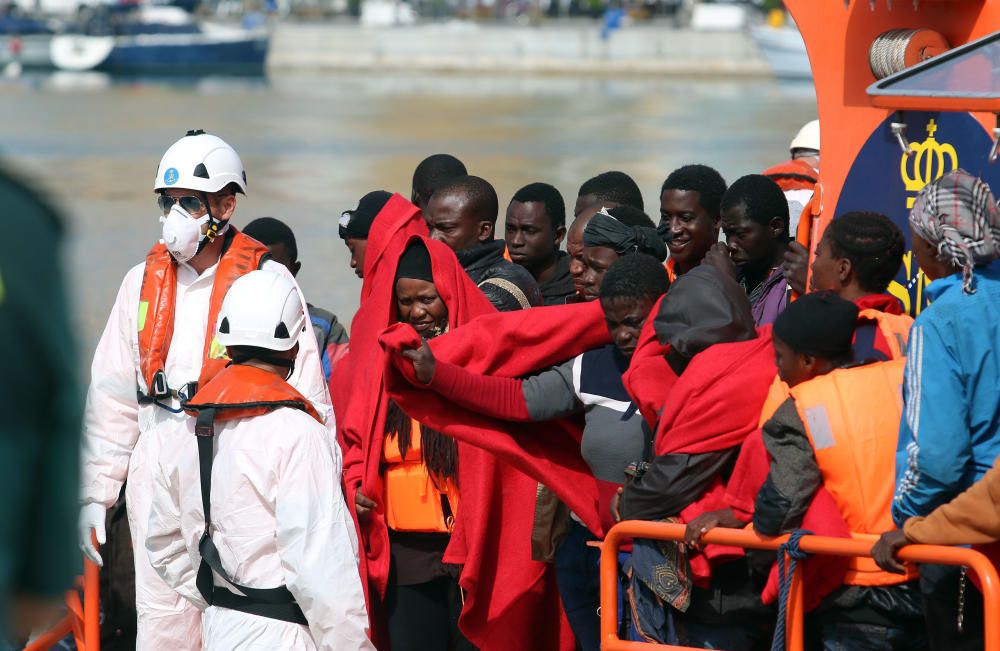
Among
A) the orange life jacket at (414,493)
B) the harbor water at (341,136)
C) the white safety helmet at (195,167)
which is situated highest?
the white safety helmet at (195,167)

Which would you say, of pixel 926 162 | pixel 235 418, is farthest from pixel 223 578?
pixel 926 162

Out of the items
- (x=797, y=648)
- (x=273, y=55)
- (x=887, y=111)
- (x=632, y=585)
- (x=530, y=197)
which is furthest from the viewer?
(x=273, y=55)

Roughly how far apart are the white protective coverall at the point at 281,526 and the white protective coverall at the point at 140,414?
99cm

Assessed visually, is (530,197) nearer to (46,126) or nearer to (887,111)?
(887,111)

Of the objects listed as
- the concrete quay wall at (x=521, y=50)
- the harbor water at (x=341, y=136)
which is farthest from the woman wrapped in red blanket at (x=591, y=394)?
the concrete quay wall at (x=521, y=50)

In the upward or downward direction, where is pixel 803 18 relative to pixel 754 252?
upward

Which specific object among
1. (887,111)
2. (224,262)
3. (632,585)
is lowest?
(632,585)

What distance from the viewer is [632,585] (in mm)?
4297

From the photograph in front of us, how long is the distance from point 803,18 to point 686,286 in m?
1.88

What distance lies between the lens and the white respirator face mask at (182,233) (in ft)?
16.7

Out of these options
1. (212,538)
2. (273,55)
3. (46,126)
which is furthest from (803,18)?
(273,55)

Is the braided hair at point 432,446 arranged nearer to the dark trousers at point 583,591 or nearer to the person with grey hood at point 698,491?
the dark trousers at point 583,591

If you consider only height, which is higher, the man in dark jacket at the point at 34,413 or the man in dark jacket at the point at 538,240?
the man in dark jacket at the point at 34,413

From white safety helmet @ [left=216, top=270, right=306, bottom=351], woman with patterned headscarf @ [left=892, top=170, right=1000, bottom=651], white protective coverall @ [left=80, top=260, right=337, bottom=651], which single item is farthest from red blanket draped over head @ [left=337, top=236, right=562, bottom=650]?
woman with patterned headscarf @ [left=892, top=170, right=1000, bottom=651]
